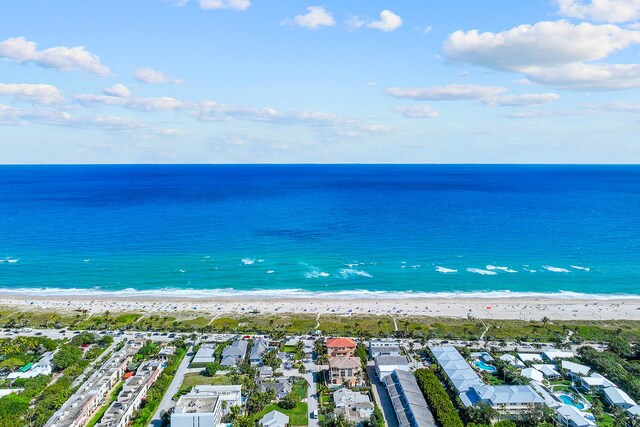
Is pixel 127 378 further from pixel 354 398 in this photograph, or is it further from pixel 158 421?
pixel 354 398

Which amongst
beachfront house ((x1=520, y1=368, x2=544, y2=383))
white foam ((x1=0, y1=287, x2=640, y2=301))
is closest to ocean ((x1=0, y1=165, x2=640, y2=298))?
white foam ((x1=0, y1=287, x2=640, y2=301))

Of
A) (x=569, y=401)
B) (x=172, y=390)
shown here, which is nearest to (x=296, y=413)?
(x=172, y=390)

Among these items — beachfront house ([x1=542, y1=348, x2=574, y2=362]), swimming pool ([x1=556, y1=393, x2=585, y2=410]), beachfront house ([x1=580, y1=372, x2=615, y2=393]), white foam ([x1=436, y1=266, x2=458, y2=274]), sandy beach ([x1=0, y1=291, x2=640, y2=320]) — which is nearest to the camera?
swimming pool ([x1=556, y1=393, x2=585, y2=410])

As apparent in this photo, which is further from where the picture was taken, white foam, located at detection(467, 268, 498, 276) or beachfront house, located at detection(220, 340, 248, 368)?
white foam, located at detection(467, 268, 498, 276)

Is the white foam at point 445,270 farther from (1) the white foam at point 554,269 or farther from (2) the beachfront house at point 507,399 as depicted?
(2) the beachfront house at point 507,399

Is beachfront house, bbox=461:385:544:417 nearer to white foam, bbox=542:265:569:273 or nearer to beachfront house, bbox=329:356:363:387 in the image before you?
beachfront house, bbox=329:356:363:387

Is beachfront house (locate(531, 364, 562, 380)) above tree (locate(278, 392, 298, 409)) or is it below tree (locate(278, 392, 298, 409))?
above

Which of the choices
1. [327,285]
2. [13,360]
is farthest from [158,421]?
[327,285]
